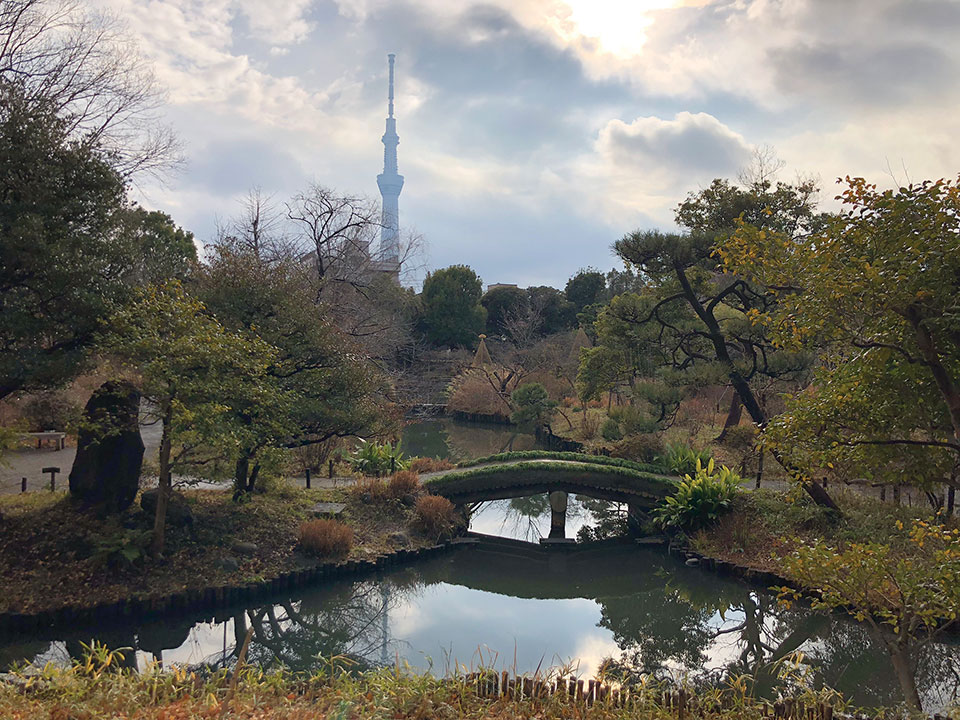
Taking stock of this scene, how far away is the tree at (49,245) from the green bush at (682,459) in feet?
35.5

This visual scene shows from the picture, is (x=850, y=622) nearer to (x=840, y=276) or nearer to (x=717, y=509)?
(x=717, y=509)

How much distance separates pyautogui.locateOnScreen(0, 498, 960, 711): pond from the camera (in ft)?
26.5

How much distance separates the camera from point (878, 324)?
4.57m

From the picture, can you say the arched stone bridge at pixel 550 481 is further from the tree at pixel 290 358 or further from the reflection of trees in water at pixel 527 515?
the tree at pixel 290 358

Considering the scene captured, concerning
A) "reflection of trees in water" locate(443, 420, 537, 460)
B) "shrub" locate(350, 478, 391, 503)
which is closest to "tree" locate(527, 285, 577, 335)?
"reflection of trees in water" locate(443, 420, 537, 460)

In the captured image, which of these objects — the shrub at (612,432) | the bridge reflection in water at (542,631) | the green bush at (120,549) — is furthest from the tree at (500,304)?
the green bush at (120,549)

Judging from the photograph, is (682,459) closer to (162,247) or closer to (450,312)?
(162,247)

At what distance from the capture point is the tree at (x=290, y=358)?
1112 centimetres

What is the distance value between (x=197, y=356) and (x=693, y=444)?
42.0 feet

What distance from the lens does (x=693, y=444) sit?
17.5 m

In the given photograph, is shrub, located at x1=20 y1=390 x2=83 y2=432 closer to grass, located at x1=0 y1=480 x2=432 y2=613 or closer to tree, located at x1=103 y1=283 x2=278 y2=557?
grass, located at x1=0 y1=480 x2=432 y2=613

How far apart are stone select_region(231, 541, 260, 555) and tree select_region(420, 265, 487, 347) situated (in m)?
26.2

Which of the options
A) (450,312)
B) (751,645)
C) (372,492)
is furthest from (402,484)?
(450,312)

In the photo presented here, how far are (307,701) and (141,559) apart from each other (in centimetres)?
546
